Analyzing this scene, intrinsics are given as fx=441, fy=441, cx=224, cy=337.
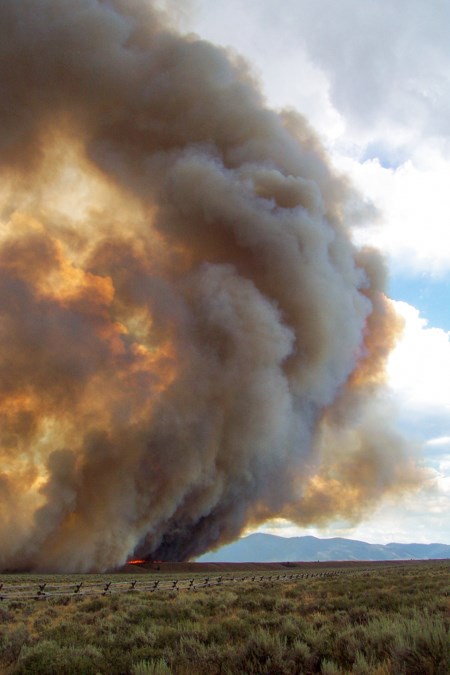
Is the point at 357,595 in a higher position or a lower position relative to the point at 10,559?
higher

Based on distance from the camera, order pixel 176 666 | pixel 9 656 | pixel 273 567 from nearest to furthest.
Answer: pixel 176 666, pixel 9 656, pixel 273 567

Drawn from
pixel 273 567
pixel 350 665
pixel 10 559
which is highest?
pixel 350 665

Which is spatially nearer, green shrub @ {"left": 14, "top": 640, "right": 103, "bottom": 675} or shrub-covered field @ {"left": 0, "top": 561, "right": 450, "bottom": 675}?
shrub-covered field @ {"left": 0, "top": 561, "right": 450, "bottom": 675}

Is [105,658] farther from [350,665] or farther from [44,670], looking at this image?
[350,665]

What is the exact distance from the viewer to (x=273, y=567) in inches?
2462

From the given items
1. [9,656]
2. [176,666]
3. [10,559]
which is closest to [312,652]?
[176,666]

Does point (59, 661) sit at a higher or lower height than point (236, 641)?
higher

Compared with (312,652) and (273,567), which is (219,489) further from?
(312,652)

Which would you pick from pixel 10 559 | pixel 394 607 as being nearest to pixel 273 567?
pixel 10 559

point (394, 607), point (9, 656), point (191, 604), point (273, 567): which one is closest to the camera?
point (9, 656)

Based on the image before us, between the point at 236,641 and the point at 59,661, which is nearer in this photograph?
the point at 59,661

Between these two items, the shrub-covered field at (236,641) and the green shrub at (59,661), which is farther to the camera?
the green shrub at (59,661)

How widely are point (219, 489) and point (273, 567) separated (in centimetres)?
1700

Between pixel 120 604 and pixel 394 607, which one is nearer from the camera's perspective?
pixel 394 607
